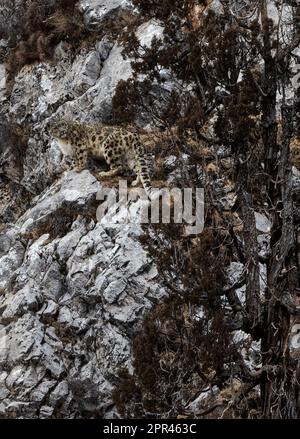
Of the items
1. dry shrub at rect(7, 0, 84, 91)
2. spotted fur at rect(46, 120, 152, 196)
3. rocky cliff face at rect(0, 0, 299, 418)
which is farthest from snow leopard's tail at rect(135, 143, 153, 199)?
dry shrub at rect(7, 0, 84, 91)

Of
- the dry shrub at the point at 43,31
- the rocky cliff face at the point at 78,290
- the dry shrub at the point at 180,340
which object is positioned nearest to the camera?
the dry shrub at the point at 180,340

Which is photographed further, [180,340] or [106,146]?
[106,146]

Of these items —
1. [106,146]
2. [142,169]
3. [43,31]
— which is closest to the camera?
[142,169]

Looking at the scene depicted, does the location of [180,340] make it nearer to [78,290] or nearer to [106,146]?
[78,290]

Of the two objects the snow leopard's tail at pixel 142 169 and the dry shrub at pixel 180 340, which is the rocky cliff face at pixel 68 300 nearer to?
the snow leopard's tail at pixel 142 169

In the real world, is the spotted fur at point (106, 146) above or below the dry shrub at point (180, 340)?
above

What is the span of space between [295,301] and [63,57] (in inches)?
642

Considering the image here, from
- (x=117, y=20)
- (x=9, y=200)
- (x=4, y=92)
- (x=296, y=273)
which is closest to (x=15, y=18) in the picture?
(x=4, y=92)

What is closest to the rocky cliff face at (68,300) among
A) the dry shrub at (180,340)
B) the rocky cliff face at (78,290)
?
the rocky cliff face at (78,290)

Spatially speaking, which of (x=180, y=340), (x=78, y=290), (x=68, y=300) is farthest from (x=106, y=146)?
(x=180, y=340)

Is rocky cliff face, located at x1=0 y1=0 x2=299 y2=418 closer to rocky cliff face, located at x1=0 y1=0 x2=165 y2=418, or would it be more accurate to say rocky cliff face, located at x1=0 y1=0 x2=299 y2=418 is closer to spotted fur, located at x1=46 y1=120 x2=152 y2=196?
rocky cliff face, located at x1=0 y1=0 x2=165 y2=418

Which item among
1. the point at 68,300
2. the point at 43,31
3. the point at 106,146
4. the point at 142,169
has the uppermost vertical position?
the point at 43,31

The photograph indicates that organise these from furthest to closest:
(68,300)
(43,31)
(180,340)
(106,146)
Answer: (43,31) → (106,146) → (68,300) → (180,340)

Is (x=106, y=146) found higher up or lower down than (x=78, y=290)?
higher up
